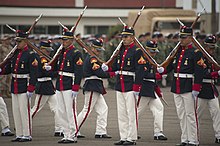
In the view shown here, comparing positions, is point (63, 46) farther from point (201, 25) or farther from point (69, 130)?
point (201, 25)

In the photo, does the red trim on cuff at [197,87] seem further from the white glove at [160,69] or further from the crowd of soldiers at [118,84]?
the white glove at [160,69]

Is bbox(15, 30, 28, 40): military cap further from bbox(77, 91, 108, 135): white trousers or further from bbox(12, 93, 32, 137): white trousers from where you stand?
bbox(77, 91, 108, 135): white trousers

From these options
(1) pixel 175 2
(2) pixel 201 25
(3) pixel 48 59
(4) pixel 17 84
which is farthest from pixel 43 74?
(1) pixel 175 2

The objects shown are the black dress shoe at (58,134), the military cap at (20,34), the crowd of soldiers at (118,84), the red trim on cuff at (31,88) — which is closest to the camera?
the crowd of soldiers at (118,84)

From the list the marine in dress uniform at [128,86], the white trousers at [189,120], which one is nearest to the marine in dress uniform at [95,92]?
the marine in dress uniform at [128,86]

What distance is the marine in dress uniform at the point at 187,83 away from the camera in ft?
42.2

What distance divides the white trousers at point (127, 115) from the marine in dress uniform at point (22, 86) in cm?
185

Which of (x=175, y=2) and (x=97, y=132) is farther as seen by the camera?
(x=175, y=2)

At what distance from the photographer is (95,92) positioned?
580 inches

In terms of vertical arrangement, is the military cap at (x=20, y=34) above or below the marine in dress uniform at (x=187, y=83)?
above

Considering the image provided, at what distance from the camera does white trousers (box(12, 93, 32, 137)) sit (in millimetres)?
13945

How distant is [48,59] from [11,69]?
978 mm

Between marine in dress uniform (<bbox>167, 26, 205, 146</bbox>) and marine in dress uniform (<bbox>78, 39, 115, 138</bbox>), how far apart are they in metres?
2.01

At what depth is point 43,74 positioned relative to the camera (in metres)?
15.3
